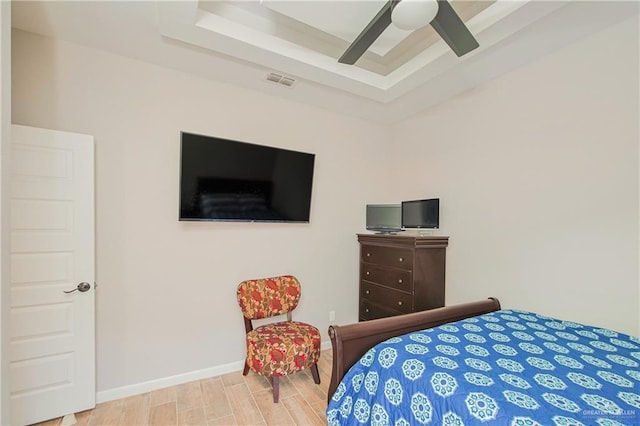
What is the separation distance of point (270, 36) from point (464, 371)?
7.99 ft

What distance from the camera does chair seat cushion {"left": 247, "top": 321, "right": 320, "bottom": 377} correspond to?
220 cm

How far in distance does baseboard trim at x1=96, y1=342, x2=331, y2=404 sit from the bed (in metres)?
1.36

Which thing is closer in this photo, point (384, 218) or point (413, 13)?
point (413, 13)

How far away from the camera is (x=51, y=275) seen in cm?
195

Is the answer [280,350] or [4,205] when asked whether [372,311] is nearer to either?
[280,350]

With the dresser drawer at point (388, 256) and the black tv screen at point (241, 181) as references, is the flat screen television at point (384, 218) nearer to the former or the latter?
the dresser drawer at point (388, 256)

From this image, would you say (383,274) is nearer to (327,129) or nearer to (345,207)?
Answer: (345,207)

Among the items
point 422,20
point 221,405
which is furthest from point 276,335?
point 422,20

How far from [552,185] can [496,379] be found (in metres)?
1.69

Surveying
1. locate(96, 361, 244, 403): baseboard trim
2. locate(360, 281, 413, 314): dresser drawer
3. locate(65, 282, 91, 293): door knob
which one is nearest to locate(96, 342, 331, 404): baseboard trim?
locate(96, 361, 244, 403): baseboard trim

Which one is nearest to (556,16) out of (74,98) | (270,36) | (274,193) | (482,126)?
(482,126)

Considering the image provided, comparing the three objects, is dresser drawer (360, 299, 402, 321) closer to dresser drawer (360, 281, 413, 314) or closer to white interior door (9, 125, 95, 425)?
dresser drawer (360, 281, 413, 314)

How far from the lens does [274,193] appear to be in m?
2.85

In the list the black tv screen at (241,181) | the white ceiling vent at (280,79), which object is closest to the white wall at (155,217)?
the black tv screen at (241,181)
